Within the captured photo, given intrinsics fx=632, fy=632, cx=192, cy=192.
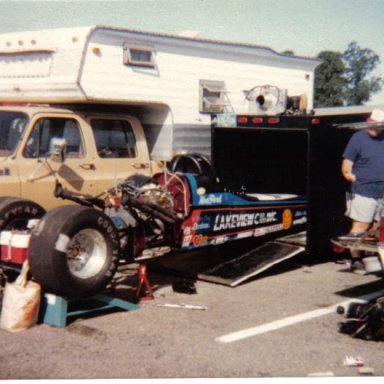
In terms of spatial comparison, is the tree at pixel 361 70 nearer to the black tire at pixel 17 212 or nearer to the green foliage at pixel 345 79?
the green foliage at pixel 345 79

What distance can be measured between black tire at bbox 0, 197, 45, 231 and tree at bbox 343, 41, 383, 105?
163 inches

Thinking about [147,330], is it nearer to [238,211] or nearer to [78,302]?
[78,302]

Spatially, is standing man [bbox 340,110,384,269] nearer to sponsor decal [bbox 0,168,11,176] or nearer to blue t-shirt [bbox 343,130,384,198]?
blue t-shirt [bbox 343,130,384,198]

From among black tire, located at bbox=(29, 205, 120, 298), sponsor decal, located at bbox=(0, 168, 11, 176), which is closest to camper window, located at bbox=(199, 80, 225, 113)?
sponsor decal, located at bbox=(0, 168, 11, 176)

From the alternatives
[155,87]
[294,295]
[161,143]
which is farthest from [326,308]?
[155,87]

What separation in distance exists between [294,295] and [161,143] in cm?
283

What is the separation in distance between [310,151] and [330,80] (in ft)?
38.7

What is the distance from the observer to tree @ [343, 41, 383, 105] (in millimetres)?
8581

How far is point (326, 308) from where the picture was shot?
6.04m

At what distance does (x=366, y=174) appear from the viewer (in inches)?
269

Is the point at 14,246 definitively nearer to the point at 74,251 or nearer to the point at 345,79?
the point at 74,251

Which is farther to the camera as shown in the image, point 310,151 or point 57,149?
point 310,151

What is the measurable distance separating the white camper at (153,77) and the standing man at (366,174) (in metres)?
2.41

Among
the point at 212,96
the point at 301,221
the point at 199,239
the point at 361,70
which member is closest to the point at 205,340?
the point at 199,239
